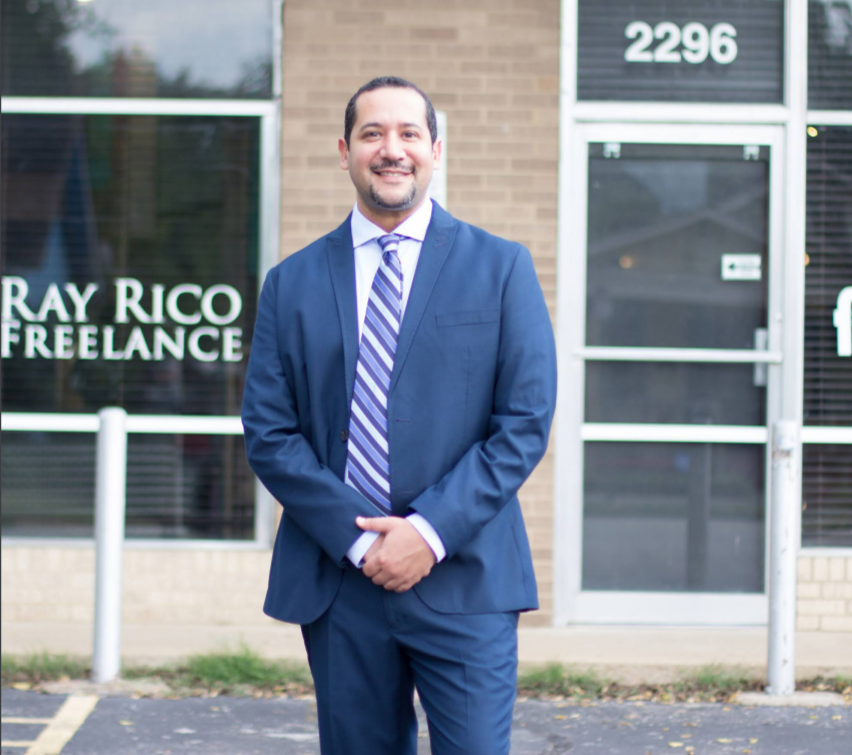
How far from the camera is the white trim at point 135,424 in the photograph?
5945 mm

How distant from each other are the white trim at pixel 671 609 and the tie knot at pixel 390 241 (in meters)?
3.78

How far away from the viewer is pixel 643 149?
5.96 metres

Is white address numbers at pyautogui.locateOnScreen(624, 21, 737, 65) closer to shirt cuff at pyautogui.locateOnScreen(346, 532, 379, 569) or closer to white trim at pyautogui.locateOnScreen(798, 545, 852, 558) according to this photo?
white trim at pyautogui.locateOnScreen(798, 545, 852, 558)

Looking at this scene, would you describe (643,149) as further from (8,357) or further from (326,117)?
(8,357)

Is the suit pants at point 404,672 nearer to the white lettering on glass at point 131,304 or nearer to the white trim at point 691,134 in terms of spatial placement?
the white lettering on glass at point 131,304

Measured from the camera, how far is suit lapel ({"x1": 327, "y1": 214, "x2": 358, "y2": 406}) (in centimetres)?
250

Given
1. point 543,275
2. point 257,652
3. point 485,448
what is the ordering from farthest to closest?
1. point 543,275
2. point 257,652
3. point 485,448

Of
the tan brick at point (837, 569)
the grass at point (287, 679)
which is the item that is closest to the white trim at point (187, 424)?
the grass at point (287, 679)

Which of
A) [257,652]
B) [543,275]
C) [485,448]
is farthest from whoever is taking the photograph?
[543,275]

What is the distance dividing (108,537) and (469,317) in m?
2.90

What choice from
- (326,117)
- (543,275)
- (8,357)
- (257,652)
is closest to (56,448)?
(8,357)

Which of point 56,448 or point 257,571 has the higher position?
point 56,448

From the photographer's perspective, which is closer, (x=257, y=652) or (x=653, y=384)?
(x=257, y=652)

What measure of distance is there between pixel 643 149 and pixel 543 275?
896 millimetres
